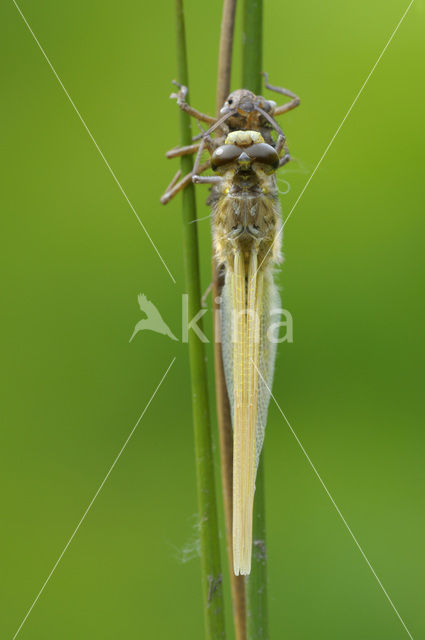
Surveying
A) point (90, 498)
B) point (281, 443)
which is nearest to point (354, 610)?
point (281, 443)

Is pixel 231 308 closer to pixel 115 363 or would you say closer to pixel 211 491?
pixel 211 491

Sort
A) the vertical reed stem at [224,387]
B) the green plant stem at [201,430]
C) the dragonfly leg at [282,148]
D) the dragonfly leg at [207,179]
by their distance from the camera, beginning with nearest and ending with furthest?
the green plant stem at [201,430]
the vertical reed stem at [224,387]
the dragonfly leg at [207,179]
the dragonfly leg at [282,148]

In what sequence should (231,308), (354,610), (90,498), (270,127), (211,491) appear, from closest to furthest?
1. (211,491)
2. (231,308)
3. (270,127)
4. (354,610)
5. (90,498)

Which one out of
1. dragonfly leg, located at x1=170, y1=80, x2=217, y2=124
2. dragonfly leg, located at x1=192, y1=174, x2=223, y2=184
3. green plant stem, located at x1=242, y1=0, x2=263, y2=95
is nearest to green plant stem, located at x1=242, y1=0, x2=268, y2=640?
green plant stem, located at x1=242, y1=0, x2=263, y2=95

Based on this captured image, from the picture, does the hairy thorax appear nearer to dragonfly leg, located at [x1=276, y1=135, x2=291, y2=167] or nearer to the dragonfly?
the dragonfly

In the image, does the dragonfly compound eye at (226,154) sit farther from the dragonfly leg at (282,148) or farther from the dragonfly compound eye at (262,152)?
the dragonfly leg at (282,148)

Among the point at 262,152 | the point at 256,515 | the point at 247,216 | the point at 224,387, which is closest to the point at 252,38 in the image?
the point at 262,152

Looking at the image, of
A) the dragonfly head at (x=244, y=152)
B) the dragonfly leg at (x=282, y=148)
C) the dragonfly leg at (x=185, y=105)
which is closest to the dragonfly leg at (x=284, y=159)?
the dragonfly leg at (x=282, y=148)
